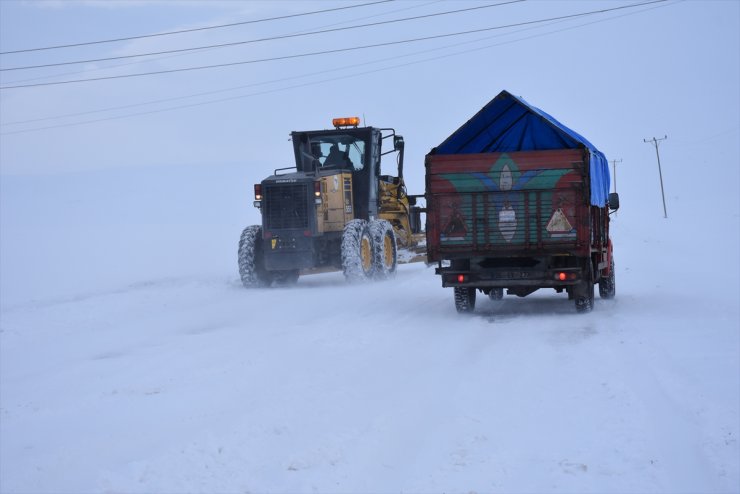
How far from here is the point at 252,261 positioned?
65.1 ft

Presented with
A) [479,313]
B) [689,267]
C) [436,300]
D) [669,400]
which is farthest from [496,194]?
[689,267]

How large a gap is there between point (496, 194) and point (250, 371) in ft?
18.3

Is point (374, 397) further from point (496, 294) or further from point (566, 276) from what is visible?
point (496, 294)

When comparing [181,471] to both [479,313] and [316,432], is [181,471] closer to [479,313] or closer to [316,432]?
[316,432]

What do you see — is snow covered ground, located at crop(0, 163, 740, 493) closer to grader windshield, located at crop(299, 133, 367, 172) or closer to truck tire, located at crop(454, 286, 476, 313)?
truck tire, located at crop(454, 286, 476, 313)

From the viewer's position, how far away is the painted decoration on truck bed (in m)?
13.6

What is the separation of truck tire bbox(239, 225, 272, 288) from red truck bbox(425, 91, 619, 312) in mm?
6427

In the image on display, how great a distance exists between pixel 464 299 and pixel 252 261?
6.55 m

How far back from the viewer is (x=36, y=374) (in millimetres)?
10008

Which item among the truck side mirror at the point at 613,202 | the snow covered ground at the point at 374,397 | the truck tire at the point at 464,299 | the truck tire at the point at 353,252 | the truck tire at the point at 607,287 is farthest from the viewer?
the truck tire at the point at 353,252

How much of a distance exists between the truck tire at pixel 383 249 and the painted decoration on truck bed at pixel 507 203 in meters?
6.58

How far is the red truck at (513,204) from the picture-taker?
1362 cm

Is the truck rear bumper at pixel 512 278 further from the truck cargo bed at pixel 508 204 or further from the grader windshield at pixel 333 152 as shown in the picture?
the grader windshield at pixel 333 152

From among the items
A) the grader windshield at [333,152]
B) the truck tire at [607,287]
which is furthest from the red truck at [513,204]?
the grader windshield at [333,152]
